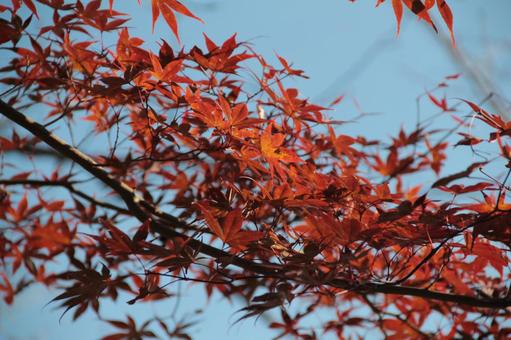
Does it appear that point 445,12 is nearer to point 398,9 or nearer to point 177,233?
point 398,9

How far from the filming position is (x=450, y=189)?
3.02 feet

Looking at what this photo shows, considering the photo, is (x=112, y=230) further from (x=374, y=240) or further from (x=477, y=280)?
(x=477, y=280)

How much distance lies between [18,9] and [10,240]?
845mm

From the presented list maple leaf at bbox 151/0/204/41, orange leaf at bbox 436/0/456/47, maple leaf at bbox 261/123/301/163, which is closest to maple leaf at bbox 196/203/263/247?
maple leaf at bbox 261/123/301/163

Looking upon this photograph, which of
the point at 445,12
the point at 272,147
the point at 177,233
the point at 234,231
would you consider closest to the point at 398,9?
the point at 445,12

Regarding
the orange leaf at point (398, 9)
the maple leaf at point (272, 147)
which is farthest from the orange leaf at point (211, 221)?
the orange leaf at point (398, 9)

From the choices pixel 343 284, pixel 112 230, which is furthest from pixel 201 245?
pixel 343 284

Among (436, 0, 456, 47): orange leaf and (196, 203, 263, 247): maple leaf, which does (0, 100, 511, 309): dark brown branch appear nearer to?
(196, 203, 263, 247): maple leaf

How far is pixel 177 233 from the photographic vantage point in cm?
116

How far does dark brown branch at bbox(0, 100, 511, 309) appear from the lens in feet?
3.01

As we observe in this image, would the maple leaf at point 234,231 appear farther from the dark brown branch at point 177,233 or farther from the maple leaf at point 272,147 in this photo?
the maple leaf at point 272,147

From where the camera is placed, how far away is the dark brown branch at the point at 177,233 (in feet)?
3.01

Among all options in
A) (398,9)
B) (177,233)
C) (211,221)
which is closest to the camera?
(211,221)

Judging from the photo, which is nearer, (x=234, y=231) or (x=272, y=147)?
(x=234, y=231)
